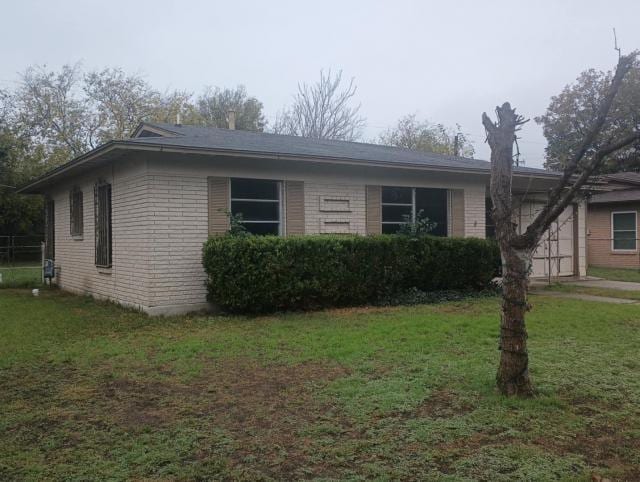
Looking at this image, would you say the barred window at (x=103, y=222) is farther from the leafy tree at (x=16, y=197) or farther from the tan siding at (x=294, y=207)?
the leafy tree at (x=16, y=197)

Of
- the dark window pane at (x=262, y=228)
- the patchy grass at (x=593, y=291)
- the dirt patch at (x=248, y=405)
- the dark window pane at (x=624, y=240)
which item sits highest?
the dark window pane at (x=262, y=228)

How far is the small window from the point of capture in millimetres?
13664

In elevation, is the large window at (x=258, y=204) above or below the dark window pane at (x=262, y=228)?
above

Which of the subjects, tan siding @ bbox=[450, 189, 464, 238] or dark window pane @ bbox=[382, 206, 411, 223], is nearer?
dark window pane @ bbox=[382, 206, 411, 223]

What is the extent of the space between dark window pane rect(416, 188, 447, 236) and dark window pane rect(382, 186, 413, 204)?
258 millimetres

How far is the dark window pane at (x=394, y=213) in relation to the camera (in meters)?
12.5

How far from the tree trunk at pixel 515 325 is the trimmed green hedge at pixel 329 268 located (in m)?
5.24

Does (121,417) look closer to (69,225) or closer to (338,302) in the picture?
(338,302)

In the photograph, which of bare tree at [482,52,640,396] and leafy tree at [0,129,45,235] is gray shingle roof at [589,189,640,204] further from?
leafy tree at [0,129,45,235]

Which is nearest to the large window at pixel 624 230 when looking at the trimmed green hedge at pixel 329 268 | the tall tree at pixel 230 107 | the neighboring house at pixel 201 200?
the neighboring house at pixel 201 200

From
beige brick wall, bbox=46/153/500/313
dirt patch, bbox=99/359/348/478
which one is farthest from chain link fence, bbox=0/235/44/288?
dirt patch, bbox=99/359/348/478

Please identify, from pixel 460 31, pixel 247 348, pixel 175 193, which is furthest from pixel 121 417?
pixel 460 31

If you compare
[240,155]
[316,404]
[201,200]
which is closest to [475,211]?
[240,155]

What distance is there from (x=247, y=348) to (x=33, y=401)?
261 centimetres
